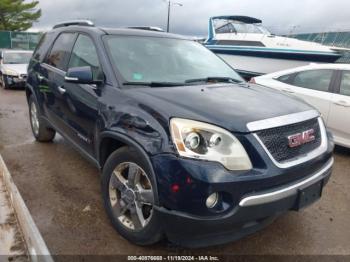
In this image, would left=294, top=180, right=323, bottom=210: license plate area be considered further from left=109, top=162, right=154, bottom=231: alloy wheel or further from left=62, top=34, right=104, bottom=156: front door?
left=62, top=34, right=104, bottom=156: front door

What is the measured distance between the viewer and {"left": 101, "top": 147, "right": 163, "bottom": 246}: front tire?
252cm

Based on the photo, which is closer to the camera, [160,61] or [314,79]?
[160,61]

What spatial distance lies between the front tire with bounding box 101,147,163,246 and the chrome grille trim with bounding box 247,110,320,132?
2.66ft

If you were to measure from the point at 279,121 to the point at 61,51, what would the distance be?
9.87ft

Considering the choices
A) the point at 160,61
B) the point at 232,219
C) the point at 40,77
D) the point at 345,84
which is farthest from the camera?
the point at 345,84

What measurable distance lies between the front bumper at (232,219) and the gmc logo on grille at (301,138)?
0.30 meters

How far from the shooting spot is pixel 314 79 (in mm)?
5898

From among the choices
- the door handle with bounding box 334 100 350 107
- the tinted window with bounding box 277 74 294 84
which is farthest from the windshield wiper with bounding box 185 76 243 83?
the tinted window with bounding box 277 74 294 84

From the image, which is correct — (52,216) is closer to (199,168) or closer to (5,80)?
(199,168)

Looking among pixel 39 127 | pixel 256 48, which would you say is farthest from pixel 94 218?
pixel 256 48

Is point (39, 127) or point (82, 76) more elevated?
point (82, 76)

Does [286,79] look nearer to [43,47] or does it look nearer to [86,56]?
[86,56]

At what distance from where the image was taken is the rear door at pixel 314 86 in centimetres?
556

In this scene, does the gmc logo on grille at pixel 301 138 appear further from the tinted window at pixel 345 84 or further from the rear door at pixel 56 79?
A: the tinted window at pixel 345 84
